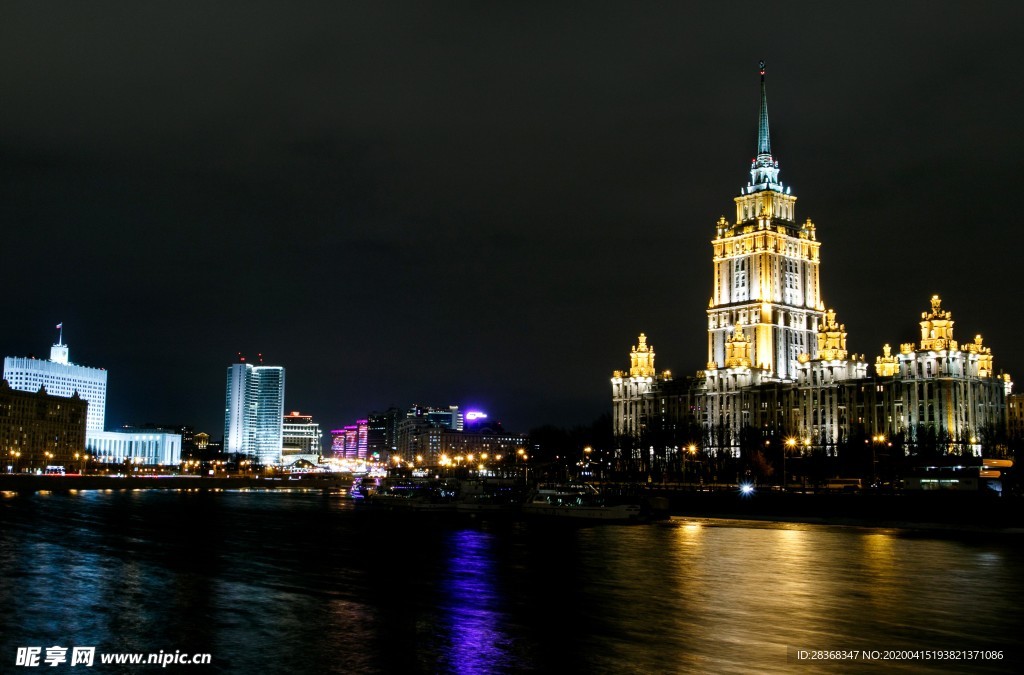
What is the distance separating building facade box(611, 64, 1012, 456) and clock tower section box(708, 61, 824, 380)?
224 mm

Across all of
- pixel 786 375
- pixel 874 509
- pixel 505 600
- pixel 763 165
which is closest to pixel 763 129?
pixel 763 165

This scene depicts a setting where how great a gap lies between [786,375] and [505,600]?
14980 centimetres

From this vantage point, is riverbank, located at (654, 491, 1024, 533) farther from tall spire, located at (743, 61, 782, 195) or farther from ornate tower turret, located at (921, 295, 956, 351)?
tall spire, located at (743, 61, 782, 195)

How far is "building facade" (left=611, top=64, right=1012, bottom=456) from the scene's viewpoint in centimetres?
14362

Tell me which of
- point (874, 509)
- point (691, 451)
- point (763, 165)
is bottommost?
point (874, 509)

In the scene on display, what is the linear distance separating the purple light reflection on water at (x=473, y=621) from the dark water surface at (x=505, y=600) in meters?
0.11

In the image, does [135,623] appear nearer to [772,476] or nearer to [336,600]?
[336,600]

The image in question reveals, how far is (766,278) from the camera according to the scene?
183375 mm

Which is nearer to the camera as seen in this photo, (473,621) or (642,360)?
(473,621)

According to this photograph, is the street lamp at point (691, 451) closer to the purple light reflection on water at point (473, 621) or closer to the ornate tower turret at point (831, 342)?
the ornate tower turret at point (831, 342)

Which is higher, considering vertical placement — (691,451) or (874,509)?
(691,451)

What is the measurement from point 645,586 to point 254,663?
19.9 meters

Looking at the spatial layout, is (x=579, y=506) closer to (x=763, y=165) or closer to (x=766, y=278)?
(x=766, y=278)

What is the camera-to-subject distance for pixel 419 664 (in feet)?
88.4
